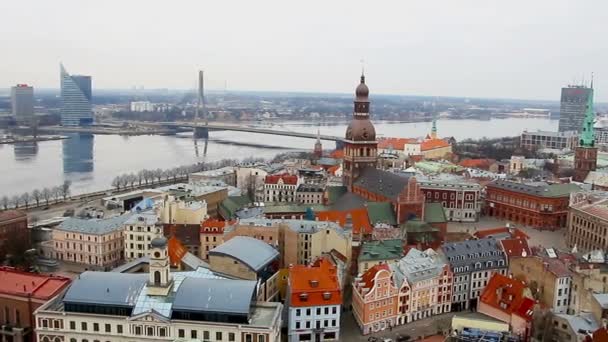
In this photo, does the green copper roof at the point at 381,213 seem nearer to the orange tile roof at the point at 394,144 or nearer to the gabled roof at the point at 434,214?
the gabled roof at the point at 434,214

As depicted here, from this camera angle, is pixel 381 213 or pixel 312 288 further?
pixel 381 213

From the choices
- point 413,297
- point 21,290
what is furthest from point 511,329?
point 21,290

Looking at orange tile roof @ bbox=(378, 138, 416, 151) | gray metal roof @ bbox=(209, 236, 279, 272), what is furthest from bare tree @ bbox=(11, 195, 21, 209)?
orange tile roof @ bbox=(378, 138, 416, 151)

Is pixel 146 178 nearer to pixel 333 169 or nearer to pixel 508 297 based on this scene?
pixel 333 169

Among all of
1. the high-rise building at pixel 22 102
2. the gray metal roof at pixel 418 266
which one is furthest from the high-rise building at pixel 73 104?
the gray metal roof at pixel 418 266

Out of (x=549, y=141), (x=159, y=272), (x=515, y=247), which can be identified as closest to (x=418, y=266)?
(x=515, y=247)

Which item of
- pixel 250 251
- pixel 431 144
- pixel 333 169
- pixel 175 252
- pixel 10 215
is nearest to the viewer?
pixel 250 251

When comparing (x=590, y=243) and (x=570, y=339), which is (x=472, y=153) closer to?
(x=590, y=243)

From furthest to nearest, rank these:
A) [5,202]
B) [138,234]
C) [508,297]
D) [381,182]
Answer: [5,202], [381,182], [138,234], [508,297]
